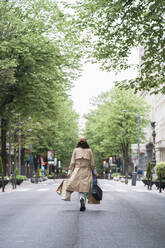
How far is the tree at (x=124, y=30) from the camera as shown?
1853 cm

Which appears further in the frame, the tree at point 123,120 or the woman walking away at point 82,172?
the tree at point 123,120

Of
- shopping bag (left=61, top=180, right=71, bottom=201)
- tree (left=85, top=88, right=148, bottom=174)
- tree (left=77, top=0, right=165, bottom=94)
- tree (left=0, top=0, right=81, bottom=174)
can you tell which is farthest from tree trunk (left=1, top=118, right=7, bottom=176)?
tree (left=85, top=88, right=148, bottom=174)

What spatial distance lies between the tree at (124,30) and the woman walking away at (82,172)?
6459 mm

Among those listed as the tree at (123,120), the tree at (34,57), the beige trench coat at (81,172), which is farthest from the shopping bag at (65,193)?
the tree at (123,120)

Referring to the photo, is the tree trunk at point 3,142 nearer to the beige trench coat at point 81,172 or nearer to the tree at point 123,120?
the beige trench coat at point 81,172

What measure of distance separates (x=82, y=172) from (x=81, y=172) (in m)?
0.03

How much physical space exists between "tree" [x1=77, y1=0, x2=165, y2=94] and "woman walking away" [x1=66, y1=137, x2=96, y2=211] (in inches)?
254

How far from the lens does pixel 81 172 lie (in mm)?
13461

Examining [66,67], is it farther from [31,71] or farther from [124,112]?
[124,112]

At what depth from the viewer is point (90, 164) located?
44.6 ft

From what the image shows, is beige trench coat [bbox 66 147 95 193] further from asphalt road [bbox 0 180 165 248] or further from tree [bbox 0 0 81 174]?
tree [bbox 0 0 81 174]

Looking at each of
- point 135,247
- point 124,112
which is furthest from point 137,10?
point 124,112

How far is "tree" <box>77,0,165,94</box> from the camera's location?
18531 mm

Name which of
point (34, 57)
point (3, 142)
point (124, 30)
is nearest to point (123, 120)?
point (3, 142)
